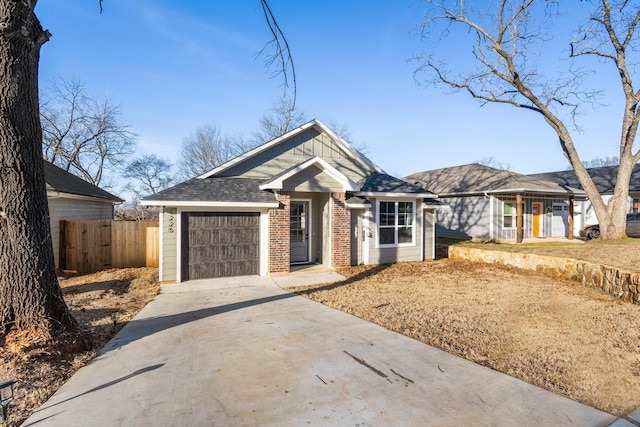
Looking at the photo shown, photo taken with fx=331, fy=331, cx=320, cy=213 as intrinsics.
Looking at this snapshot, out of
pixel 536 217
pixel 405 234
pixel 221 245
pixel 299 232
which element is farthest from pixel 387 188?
pixel 536 217

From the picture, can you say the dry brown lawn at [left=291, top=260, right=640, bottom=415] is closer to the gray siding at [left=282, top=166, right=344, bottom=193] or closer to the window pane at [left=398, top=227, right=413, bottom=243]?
the window pane at [left=398, top=227, right=413, bottom=243]

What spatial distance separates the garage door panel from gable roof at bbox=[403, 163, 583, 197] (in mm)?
13443

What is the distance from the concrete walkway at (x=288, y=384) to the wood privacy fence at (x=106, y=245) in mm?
7033

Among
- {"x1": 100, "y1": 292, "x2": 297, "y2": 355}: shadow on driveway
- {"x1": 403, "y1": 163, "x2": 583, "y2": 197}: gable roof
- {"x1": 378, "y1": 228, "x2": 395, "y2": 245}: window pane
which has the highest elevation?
{"x1": 403, "y1": 163, "x2": 583, "y2": 197}: gable roof

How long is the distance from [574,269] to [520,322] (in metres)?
5.12

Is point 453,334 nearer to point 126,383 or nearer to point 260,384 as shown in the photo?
point 260,384

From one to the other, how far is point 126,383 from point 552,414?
14.9 feet

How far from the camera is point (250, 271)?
1059 centimetres

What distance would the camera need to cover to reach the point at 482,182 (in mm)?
19344

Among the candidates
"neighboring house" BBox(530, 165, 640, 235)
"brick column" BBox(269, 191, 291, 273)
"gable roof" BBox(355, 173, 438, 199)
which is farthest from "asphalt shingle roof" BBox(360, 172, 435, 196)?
"neighboring house" BBox(530, 165, 640, 235)

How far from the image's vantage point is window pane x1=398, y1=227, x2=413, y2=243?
12960 millimetres

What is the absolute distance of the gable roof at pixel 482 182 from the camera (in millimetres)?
17250

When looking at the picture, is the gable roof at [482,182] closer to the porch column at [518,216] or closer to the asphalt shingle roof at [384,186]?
the porch column at [518,216]

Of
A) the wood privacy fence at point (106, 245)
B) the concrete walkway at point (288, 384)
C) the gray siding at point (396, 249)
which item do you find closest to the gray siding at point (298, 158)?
the gray siding at point (396, 249)
